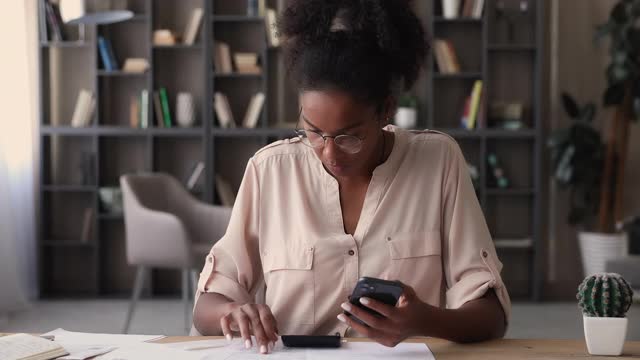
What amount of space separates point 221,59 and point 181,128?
53 centimetres

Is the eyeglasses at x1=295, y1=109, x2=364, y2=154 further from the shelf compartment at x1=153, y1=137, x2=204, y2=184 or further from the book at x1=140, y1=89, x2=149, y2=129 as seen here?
the shelf compartment at x1=153, y1=137, x2=204, y2=184

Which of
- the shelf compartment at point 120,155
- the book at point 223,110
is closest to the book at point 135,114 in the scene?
the shelf compartment at point 120,155

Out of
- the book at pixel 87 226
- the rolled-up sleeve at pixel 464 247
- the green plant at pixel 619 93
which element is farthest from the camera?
the book at pixel 87 226

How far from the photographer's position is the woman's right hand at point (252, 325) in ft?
4.99

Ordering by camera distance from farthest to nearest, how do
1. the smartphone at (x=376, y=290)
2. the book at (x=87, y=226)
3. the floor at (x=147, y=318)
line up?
1. the book at (x=87, y=226)
2. the floor at (x=147, y=318)
3. the smartphone at (x=376, y=290)

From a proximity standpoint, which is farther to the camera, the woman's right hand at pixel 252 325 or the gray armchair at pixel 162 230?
the gray armchair at pixel 162 230

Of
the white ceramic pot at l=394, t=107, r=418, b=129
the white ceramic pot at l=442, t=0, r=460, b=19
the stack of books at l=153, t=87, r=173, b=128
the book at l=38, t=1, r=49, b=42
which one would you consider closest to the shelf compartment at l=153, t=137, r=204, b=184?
the stack of books at l=153, t=87, r=173, b=128

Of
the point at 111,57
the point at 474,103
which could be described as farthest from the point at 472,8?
the point at 111,57

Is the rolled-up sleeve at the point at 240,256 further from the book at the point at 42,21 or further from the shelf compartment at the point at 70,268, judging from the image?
the shelf compartment at the point at 70,268

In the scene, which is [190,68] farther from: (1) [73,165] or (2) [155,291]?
(2) [155,291]

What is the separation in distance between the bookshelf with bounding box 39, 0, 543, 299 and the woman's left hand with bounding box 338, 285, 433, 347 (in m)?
4.31

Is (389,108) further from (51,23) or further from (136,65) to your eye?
(51,23)

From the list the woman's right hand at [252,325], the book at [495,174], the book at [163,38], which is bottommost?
the book at [495,174]

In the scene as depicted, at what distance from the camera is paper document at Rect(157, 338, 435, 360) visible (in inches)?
57.3
